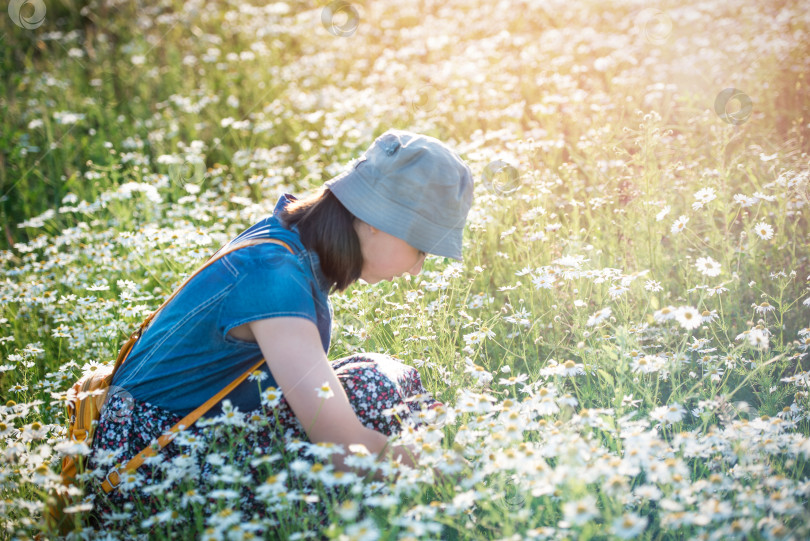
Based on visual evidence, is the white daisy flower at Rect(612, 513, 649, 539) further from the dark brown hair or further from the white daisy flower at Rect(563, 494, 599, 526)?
the dark brown hair

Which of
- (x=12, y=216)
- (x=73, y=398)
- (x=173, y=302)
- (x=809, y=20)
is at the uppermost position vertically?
(x=809, y=20)

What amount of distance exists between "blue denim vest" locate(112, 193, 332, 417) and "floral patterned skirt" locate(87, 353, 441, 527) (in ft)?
0.28

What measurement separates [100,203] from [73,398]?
244 centimetres

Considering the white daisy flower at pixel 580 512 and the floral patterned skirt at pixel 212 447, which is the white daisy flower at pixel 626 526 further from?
the floral patterned skirt at pixel 212 447

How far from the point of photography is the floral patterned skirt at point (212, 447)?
6.47 feet

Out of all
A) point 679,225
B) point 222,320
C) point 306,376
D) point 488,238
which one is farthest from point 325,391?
point 488,238

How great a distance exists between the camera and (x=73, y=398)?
2.15 metres

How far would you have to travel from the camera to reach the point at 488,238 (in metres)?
3.90

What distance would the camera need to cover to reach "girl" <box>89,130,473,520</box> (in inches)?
76.5

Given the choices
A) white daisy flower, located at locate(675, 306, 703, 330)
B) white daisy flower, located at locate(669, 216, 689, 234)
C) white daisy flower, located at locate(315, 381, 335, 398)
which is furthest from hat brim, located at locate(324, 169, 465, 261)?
white daisy flower, located at locate(669, 216, 689, 234)

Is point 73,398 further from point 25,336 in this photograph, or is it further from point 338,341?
point 25,336

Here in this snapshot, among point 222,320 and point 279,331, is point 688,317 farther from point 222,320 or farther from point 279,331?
point 222,320

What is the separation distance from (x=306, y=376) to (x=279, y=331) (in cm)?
14

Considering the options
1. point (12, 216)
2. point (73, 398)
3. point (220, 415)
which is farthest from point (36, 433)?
point (12, 216)
